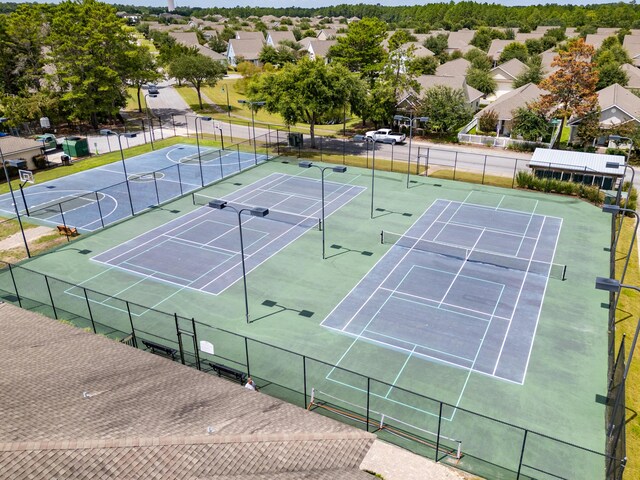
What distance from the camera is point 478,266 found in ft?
97.6

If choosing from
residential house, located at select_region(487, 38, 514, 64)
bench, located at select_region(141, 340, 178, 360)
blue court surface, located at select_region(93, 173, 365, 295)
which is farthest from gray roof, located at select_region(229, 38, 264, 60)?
bench, located at select_region(141, 340, 178, 360)

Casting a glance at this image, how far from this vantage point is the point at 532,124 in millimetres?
55312

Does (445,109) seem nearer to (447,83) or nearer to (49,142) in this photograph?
(447,83)

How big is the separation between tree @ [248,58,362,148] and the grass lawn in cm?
2880

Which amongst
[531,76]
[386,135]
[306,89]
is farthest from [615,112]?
[306,89]

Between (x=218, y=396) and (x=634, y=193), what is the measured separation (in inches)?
1488

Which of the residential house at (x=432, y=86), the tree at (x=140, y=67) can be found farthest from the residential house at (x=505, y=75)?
the tree at (x=140, y=67)

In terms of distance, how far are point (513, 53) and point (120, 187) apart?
→ 282 ft

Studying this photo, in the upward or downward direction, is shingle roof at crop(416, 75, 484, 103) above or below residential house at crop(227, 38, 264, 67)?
below

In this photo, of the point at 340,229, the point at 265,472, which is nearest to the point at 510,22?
the point at 340,229

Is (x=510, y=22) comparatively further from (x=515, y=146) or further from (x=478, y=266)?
(x=478, y=266)

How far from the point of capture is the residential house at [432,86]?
208ft

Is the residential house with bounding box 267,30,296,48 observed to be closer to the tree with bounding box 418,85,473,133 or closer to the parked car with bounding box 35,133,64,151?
the tree with bounding box 418,85,473,133

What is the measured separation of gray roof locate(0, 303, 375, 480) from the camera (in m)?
10.8
